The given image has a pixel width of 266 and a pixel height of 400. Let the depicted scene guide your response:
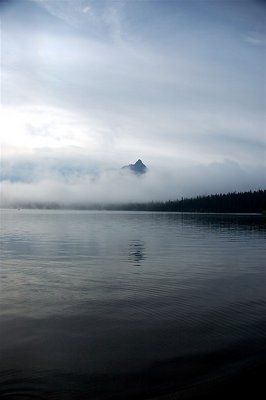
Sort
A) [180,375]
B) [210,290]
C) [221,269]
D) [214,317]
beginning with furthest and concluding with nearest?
1. [221,269]
2. [210,290]
3. [214,317]
4. [180,375]

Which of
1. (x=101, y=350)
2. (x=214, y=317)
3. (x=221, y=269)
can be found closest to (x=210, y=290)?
(x=214, y=317)

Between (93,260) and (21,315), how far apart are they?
18015 millimetres

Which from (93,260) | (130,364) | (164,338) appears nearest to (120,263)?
(93,260)

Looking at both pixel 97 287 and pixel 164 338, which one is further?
pixel 97 287

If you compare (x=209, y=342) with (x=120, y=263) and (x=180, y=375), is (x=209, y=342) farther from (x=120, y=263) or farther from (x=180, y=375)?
(x=120, y=263)

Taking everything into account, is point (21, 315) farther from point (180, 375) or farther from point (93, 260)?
point (93, 260)

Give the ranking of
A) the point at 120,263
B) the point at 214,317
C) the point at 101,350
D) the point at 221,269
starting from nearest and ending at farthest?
the point at 101,350
the point at 214,317
the point at 221,269
the point at 120,263

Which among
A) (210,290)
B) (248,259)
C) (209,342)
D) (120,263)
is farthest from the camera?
(248,259)

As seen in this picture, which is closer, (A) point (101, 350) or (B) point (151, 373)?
(B) point (151, 373)

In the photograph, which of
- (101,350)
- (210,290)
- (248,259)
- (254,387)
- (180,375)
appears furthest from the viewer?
(248,259)

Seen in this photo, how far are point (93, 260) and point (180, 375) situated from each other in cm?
2442

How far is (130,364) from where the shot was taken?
38.9ft

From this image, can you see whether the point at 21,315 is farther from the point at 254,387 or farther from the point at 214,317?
the point at 254,387

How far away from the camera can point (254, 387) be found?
405 inches
